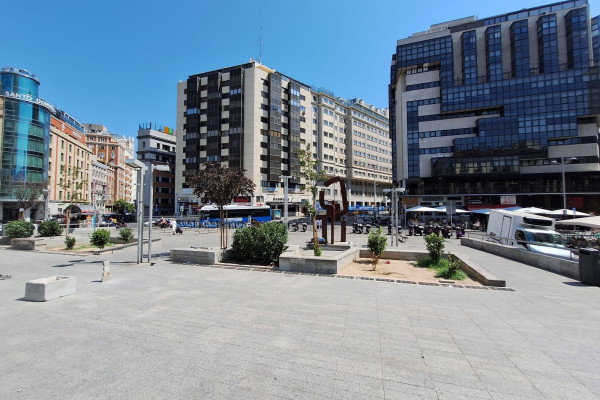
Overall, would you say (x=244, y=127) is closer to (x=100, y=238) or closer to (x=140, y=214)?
(x=100, y=238)

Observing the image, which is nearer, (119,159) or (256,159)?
(256,159)

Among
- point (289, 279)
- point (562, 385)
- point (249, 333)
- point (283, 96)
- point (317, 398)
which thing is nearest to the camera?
point (317, 398)

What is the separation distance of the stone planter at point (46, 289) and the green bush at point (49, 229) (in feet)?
48.5

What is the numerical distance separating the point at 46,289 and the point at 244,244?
225 inches

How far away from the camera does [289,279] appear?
27.4 ft

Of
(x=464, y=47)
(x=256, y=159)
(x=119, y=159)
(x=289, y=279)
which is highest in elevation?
(x=464, y=47)

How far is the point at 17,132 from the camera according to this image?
4575 centimetres

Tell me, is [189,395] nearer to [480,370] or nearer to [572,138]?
[480,370]

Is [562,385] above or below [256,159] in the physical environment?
below

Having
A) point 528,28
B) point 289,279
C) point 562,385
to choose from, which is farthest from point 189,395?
point 528,28

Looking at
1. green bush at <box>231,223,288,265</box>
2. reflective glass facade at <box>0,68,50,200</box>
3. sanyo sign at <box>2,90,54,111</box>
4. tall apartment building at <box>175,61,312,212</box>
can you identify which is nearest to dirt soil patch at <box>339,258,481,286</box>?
green bush at <box>231,223,288,265</box>

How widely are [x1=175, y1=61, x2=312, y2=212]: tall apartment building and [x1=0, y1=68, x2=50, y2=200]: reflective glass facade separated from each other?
23.3m

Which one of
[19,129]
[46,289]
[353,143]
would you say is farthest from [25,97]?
[353,143]

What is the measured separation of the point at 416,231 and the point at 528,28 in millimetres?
49097
